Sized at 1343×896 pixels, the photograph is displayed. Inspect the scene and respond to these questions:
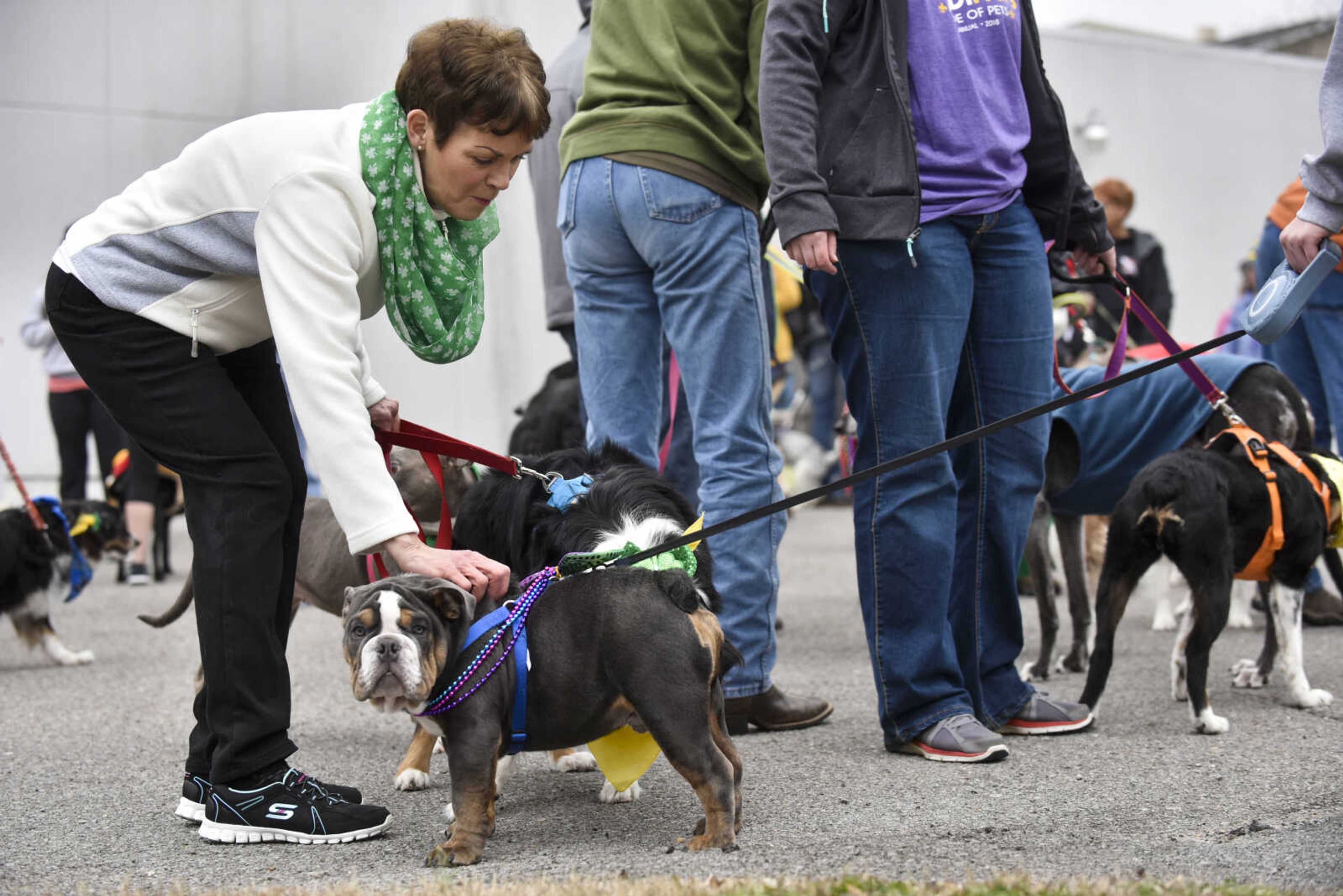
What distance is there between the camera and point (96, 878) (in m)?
2.50

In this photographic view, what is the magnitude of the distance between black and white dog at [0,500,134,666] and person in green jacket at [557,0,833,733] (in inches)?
125

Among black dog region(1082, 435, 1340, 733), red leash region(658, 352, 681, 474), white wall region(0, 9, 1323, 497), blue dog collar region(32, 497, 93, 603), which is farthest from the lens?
white wall region(0, 9, 1323, 497)

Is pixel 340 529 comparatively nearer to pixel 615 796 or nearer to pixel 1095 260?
pixel 615 796

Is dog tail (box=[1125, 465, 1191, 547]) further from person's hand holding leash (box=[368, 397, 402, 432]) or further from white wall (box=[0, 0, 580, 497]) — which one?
white wall (box=[0, 0, 580, 497])

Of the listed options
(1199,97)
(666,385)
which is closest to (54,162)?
(666,385)

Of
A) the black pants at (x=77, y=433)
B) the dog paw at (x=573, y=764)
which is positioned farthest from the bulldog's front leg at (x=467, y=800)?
the black pants at (x=77, y=433)

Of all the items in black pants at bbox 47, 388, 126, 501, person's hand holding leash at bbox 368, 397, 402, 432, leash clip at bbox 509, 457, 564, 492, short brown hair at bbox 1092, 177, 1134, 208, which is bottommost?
black pants at bbox 47, 388, 126, 501

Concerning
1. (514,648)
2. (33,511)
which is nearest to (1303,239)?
(514,648)

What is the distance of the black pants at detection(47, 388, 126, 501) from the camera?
7918 mm

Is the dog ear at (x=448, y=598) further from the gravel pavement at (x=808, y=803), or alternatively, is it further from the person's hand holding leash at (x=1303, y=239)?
the person's hand holding leash at (x=1303, y=239)

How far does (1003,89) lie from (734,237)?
782mm

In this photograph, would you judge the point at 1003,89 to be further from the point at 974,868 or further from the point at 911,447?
the point at 974,868

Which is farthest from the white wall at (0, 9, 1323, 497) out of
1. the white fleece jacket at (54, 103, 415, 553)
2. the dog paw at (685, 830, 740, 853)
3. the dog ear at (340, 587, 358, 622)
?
the dog paw at (685, 830, 740, 853)

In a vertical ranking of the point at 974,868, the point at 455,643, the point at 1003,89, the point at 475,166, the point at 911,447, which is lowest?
the point at 974,868
